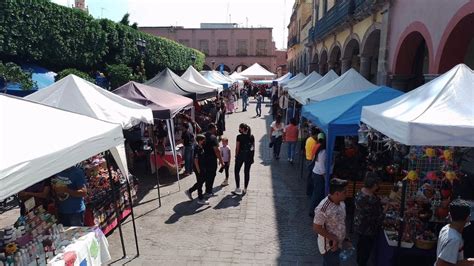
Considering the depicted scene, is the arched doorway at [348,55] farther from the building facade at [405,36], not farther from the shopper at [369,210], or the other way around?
the shopper at [369,210]

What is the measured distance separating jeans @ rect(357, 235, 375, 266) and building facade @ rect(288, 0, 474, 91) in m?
4.30

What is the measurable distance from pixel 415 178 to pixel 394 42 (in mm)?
6664

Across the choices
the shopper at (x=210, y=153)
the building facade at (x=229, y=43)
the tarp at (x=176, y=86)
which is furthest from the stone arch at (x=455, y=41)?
the building facade at (x=229, y=43)

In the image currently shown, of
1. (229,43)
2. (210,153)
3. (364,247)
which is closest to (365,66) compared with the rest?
(210,153)

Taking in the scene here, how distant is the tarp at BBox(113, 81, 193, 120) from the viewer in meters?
8.65

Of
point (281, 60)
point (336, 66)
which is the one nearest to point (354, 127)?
point (336, 66)

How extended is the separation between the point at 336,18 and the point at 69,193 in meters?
15.1

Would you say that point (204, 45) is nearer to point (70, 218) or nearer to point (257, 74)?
point (257, 74)

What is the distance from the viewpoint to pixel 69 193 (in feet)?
16.6

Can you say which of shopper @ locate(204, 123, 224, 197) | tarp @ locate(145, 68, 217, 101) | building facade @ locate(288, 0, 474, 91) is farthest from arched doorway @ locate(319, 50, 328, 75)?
shopper @ locate(204, 123, 224, 197)

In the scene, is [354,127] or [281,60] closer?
[354,127]

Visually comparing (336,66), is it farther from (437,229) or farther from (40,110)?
(40,110)

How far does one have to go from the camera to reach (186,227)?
6703 mm

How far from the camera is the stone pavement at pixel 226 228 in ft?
18.5
